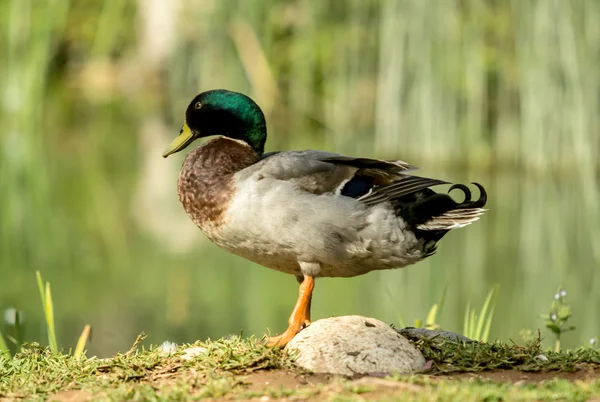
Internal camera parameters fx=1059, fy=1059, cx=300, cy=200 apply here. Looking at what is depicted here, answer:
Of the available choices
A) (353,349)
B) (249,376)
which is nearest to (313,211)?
(353,349)

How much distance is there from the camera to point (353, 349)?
4.05 m

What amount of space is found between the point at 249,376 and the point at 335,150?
1020 centimetres

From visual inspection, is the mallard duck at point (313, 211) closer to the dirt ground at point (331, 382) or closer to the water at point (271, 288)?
the dirt ground at point (331, 382)

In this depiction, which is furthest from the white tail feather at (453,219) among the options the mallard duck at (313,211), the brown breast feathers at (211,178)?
the brown breast feathers at (211,178)

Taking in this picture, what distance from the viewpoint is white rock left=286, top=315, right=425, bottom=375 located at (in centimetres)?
400

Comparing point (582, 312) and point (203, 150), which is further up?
point (203, 150)

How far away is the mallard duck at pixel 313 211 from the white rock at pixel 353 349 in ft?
0.54

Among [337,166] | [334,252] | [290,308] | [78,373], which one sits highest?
[337,166]

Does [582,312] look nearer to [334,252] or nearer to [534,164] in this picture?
[334,252]

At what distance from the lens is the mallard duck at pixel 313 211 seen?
425 centimetres

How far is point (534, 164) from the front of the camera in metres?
11.9

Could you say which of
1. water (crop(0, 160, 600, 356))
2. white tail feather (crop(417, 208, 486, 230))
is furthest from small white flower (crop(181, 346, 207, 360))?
water (crop(0, 160, 600, 356))

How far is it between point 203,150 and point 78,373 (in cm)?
114

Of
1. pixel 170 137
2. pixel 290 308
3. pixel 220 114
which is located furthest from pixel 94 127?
pixel 220 114
